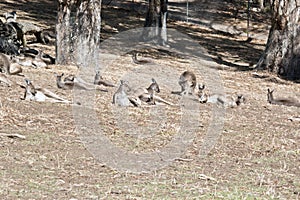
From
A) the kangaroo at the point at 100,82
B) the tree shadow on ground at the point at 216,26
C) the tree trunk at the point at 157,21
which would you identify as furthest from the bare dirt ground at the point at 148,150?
the tree shadow on ground at the point at 216,26

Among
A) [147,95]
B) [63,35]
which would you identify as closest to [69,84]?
[147,95]

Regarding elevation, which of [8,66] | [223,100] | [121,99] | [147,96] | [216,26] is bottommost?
[216,26]

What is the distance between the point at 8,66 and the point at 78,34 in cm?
320

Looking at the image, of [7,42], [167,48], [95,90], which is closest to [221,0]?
[167,48]

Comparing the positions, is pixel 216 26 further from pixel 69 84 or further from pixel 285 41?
pixel 69 84

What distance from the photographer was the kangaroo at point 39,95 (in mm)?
11422

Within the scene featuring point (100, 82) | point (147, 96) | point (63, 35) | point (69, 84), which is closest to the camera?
point (147, 96)

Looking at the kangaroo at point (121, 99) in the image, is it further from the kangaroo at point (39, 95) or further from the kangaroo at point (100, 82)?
the kangaroo at point (100, 82)

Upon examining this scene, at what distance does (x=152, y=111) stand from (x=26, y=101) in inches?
86.3

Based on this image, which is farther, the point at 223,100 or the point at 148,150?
the point at 223,100

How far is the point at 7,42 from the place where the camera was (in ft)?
55.7

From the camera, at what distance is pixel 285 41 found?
19359mm

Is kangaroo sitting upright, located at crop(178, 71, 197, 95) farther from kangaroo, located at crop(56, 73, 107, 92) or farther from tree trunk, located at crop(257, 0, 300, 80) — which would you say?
tree trunk, located at crop(257, 0, 300, 80)

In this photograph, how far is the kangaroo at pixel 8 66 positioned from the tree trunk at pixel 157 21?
11.8 metres
